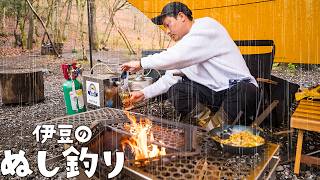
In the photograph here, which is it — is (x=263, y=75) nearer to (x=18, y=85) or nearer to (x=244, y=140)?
(x=244, y=140)

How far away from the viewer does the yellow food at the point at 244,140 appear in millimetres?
1868

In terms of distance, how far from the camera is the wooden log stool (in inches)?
101

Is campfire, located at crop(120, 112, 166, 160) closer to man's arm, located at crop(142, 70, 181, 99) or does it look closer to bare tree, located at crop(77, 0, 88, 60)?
man's arm, located at crop(142, 70, 181, 99)

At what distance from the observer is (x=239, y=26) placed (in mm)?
5086

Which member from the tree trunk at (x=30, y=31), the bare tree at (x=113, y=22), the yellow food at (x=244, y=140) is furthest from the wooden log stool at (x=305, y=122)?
the tree trunk at (x=30, y=31)

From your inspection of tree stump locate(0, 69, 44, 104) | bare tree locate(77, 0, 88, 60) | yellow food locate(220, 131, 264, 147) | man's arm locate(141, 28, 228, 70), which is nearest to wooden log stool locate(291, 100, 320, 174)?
yellow food locate(220, 131, 264, 147)

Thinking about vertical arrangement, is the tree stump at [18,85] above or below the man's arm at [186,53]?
below

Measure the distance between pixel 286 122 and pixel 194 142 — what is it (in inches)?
109

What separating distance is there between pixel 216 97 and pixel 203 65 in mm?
397

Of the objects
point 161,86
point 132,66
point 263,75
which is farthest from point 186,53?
point 263,75

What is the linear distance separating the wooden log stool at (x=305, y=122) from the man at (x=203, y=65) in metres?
0.55

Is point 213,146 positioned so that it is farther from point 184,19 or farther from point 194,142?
point 184,19

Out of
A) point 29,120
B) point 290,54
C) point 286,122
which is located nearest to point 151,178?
point 286,122

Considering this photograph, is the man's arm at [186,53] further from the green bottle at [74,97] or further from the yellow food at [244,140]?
the green bottle at [74,97]
